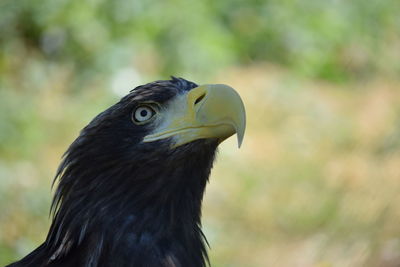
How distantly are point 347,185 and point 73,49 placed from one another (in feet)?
10.2

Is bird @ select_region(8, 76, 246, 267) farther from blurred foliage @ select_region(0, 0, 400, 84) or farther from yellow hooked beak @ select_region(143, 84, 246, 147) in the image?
blurred foliage @ select_region(0, 0, 400, 84)

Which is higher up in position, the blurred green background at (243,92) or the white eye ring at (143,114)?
the blurred green background at (243,92)

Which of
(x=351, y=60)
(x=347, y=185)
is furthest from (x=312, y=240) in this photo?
(x=351, y=60)

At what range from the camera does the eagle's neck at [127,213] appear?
8.69 ft

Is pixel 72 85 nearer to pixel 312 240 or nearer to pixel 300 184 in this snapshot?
pixel 300 184

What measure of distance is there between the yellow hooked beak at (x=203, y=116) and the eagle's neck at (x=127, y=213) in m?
0.08

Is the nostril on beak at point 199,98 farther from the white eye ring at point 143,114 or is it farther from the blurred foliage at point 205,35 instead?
the blurred foliage at point 205,35

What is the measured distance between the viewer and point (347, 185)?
667 centimetres

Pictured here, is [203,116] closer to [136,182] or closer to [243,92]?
[136,182]

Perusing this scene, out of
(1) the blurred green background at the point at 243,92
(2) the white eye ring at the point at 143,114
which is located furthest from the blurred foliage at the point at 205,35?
(2) the white eye ring at the point at 143,114

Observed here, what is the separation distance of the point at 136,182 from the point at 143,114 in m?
0.23

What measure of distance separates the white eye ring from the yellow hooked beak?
0.13 feet

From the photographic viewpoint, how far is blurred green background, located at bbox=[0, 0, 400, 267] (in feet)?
19.8

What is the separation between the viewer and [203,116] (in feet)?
8.63
